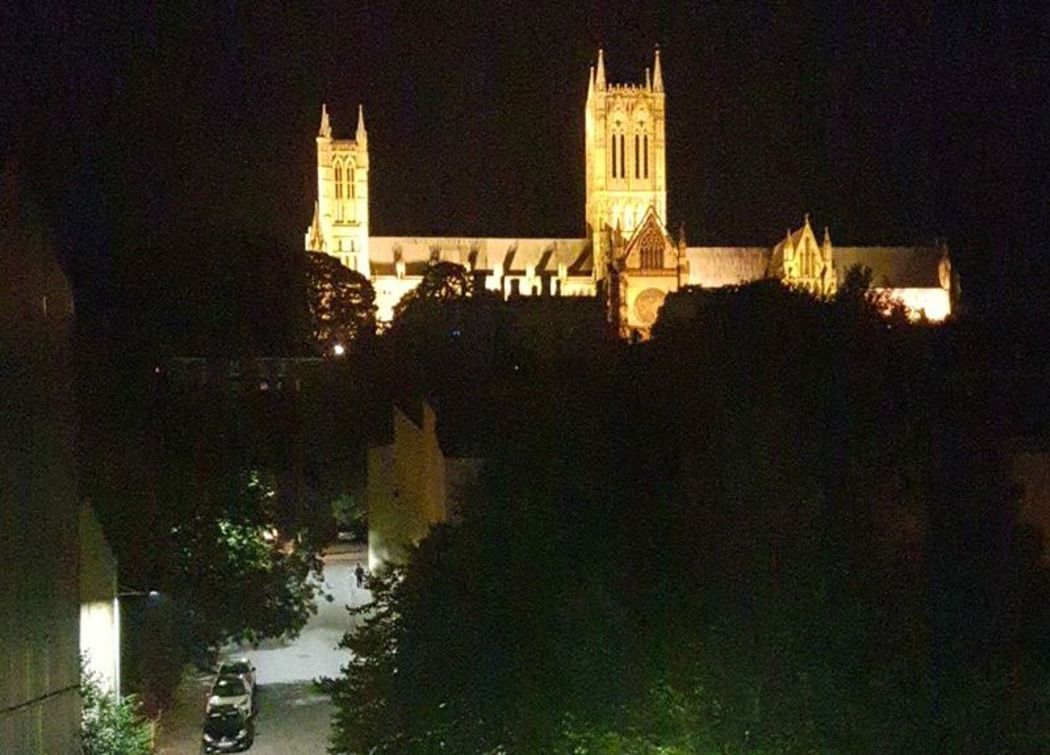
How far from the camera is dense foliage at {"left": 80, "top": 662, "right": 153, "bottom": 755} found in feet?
47.2

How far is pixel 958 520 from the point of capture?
13.1 m

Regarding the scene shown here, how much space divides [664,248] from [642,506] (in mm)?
65763

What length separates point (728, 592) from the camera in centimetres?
1192

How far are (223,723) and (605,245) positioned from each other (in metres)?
68.3

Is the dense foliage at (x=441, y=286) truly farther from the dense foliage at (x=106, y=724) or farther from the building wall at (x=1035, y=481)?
the building wall at (x=1035, y=481)

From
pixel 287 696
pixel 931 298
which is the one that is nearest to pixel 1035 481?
pixel 287 696

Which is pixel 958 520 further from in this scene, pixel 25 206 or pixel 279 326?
pixel 279 326

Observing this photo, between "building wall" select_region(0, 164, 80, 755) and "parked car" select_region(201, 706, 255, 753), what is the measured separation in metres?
7.16

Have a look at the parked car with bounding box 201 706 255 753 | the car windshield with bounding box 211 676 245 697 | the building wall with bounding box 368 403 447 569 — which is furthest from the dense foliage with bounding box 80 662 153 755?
the car windshield with bounding box 211 676 245 697

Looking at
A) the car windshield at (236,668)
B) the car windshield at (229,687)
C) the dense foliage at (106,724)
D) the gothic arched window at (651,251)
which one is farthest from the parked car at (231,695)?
the gothic arched window at (651,251)

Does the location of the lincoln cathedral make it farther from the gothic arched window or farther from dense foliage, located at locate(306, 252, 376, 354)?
dense foliage, located at locate(306, 252, 376, 354)

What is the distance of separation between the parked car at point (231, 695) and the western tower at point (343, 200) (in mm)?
66136

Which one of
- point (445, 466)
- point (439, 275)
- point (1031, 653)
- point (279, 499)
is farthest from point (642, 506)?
point (439, 275)

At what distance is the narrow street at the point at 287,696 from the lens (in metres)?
19.6
